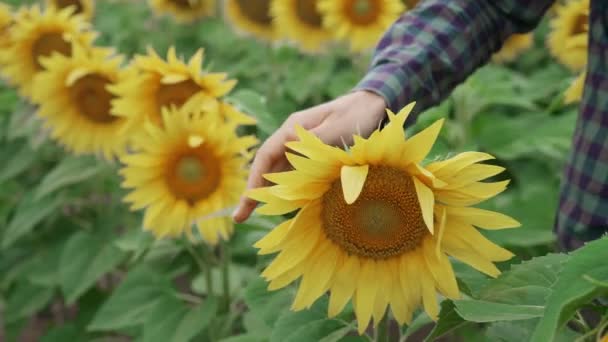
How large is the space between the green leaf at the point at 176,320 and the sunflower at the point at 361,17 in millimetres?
845

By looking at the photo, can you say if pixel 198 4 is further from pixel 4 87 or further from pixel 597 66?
pixel 597 66

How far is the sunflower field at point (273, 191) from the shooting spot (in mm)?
700

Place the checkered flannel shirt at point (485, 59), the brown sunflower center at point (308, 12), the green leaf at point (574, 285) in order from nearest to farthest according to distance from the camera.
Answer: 1. the green leaf at point (574, 285)
2. the checkered flannel shirt at point (485, 59)
3. the brown sunflower center at point (308, 12)

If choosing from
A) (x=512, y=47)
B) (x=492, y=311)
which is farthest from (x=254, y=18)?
(x=492, y=311)

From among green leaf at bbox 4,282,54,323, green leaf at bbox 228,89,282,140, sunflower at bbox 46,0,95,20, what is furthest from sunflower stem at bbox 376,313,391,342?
sunflower at bbox 46,0,95,20

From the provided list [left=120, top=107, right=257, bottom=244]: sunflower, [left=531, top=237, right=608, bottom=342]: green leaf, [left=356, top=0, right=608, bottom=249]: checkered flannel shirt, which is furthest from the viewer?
[left=120, top=107, right=257, bottom=244]: sunflower

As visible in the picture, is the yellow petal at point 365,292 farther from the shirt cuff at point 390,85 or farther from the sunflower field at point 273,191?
the shirt cuff at point 390,85

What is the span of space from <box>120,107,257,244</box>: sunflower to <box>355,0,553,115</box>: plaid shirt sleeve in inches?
12.7

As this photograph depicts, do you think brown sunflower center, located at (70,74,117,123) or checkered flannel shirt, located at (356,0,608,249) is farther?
brown sunflower center, located at (70,74,117,123)

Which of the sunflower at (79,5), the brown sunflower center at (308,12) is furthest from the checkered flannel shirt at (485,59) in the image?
the sunflower at (79,5)

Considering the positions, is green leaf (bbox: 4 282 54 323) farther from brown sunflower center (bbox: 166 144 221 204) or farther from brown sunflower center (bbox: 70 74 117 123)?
brown sunflower center (bbox: 166 144 221 204)

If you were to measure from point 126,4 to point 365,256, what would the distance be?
3.05m

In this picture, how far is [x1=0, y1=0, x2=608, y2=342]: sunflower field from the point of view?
70cm

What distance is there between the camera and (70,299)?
1666mm
